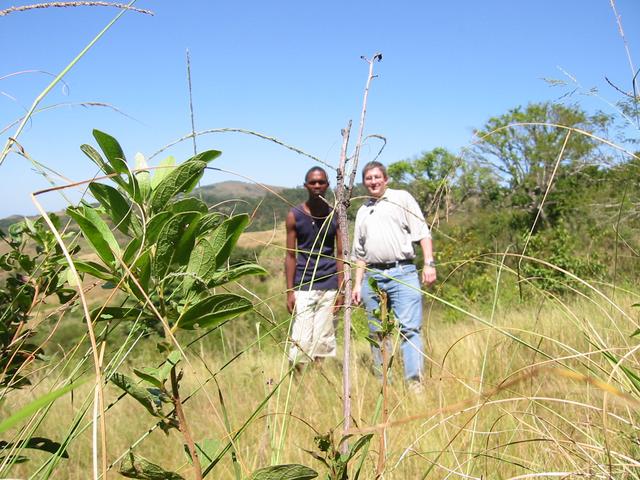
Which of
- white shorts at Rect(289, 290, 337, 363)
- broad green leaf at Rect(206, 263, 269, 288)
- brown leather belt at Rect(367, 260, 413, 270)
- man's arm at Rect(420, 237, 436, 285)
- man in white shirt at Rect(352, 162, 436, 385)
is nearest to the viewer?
broad green leaf at Rect(206, 263, 269, 288)

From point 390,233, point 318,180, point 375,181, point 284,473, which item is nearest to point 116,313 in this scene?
point 284,473

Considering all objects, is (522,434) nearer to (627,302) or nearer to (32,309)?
(32,309)

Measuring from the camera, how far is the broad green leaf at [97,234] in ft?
2.13

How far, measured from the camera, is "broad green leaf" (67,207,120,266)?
2.13 ft

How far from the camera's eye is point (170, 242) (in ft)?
2.26

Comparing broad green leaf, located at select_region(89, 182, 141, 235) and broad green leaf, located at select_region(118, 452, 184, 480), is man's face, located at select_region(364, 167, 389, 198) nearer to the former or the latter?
broad green leaf, located at select_region(89, 182, 141, 235)

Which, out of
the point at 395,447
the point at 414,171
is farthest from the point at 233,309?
the point at 414,171

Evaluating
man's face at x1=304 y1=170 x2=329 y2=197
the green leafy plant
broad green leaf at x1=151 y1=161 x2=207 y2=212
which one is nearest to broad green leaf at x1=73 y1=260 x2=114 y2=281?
the green leafy plant

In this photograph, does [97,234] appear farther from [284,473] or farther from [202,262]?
[284,473]

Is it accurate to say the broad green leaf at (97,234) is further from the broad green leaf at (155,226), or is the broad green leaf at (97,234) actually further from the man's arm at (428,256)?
the man's arm at (428,256)

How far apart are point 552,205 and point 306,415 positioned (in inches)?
1055

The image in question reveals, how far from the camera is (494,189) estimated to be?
31922 mm

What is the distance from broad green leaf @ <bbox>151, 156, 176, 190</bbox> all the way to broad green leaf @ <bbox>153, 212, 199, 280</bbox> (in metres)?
0.11

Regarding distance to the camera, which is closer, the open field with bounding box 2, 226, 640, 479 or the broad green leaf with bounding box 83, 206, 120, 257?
the broad green leaf with bounding box 83, 206, 120, 257
